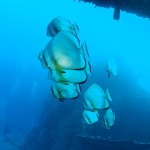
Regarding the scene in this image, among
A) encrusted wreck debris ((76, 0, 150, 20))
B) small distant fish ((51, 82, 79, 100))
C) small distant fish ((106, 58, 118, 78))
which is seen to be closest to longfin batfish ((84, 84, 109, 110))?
small distant fish ((51, 82, 79, 100))

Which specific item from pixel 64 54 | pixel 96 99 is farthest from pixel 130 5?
pixel 64 54

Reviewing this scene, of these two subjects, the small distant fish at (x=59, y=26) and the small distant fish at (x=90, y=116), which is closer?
the small distant fish at (x=59, y=26)

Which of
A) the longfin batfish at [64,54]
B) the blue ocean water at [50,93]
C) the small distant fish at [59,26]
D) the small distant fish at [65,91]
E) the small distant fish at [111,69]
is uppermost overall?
the longfin batfish at [64,54]

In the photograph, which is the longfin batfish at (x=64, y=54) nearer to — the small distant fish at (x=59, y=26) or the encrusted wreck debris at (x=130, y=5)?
the small distant fish at (x=59, y=26)

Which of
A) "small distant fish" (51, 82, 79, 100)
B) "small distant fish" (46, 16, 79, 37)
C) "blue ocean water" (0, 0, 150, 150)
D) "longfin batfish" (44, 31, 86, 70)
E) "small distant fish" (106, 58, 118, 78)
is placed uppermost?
"longfin batfish" (44, 31, 86, 70)

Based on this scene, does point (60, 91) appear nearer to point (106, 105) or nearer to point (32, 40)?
point (106, 105)

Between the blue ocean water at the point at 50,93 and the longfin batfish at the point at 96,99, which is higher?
the longfin batfish at the point at 96,99

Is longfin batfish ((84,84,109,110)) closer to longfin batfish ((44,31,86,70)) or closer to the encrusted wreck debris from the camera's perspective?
the encrusted wreck debris

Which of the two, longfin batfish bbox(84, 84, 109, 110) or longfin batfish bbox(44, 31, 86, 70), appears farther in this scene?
longfin batfish bbox(84, 84, 109, 110)

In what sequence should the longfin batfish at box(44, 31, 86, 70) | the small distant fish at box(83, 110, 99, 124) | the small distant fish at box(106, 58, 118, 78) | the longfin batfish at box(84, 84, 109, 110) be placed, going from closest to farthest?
the longfin batfish at box(44, 31, 86, 70)
the longfin batfish at box(84, 84, 109, 110)
the small distant fish at box(83, 110, 99, 124)
the small distant fish at box(106, 58, 118, 78)

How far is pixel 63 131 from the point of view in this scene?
634 inches

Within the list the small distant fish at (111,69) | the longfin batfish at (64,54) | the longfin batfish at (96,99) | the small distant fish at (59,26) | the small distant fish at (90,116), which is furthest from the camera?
the small distant fish at (111,69)

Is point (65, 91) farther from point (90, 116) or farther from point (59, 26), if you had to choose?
point (90, 116)

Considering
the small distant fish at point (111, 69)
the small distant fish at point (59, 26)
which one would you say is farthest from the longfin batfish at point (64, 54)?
the small distant fish at point (111, 69)
